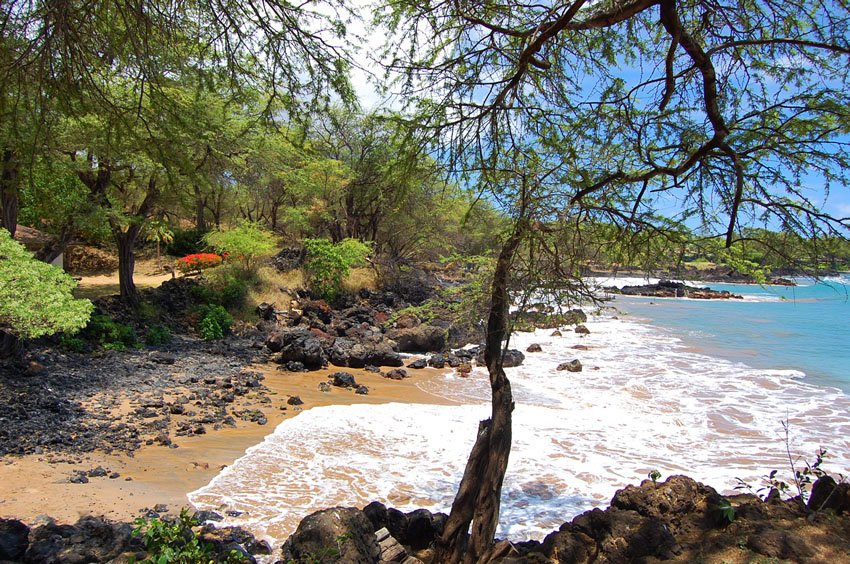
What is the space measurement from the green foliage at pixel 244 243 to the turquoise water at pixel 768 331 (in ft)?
41.0

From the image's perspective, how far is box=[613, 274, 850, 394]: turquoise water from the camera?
17719 millimetres

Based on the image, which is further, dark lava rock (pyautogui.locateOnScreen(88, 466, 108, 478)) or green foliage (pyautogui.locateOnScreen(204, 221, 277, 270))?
green foliage (pyautogui.locateOnScreen(204, 221, 277, 270))

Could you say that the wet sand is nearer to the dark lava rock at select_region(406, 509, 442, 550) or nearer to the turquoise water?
the dark lava rock at select_region(406, 509, 442, 550)

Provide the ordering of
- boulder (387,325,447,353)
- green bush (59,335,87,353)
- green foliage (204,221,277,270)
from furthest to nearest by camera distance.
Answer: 1. green foliage (204,221,277,270)
2. boulder (387,325,447,353)
3. green bush (59,335,87,353)

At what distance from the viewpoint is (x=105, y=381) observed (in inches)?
382

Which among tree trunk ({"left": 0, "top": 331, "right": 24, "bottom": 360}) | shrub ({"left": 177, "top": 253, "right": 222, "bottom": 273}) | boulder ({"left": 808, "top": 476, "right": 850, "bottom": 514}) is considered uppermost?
shrub ({"left": 177, "top": 253, "right": 222, "bottom": 273})

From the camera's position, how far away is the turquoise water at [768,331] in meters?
17.7

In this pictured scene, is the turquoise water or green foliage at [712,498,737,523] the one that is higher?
green foliage at [712,498,737,523]

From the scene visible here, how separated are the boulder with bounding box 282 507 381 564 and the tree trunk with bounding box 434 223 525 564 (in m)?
0.63

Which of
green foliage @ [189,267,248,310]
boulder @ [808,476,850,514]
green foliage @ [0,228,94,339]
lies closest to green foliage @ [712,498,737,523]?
boulder @ [808,476,850,514]

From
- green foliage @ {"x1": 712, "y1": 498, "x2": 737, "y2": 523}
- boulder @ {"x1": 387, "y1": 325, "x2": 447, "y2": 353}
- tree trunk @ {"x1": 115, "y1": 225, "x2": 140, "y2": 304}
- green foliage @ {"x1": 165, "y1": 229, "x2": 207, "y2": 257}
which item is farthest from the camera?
green foliage @ {"x1": 165, "y1": 229, "x2": 207, "y2": 257}

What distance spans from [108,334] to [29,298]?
5065 mm

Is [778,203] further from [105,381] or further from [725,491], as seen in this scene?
[105,381]

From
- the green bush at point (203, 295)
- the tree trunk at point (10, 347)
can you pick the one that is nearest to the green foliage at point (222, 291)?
the green bush at point (203, 295)
